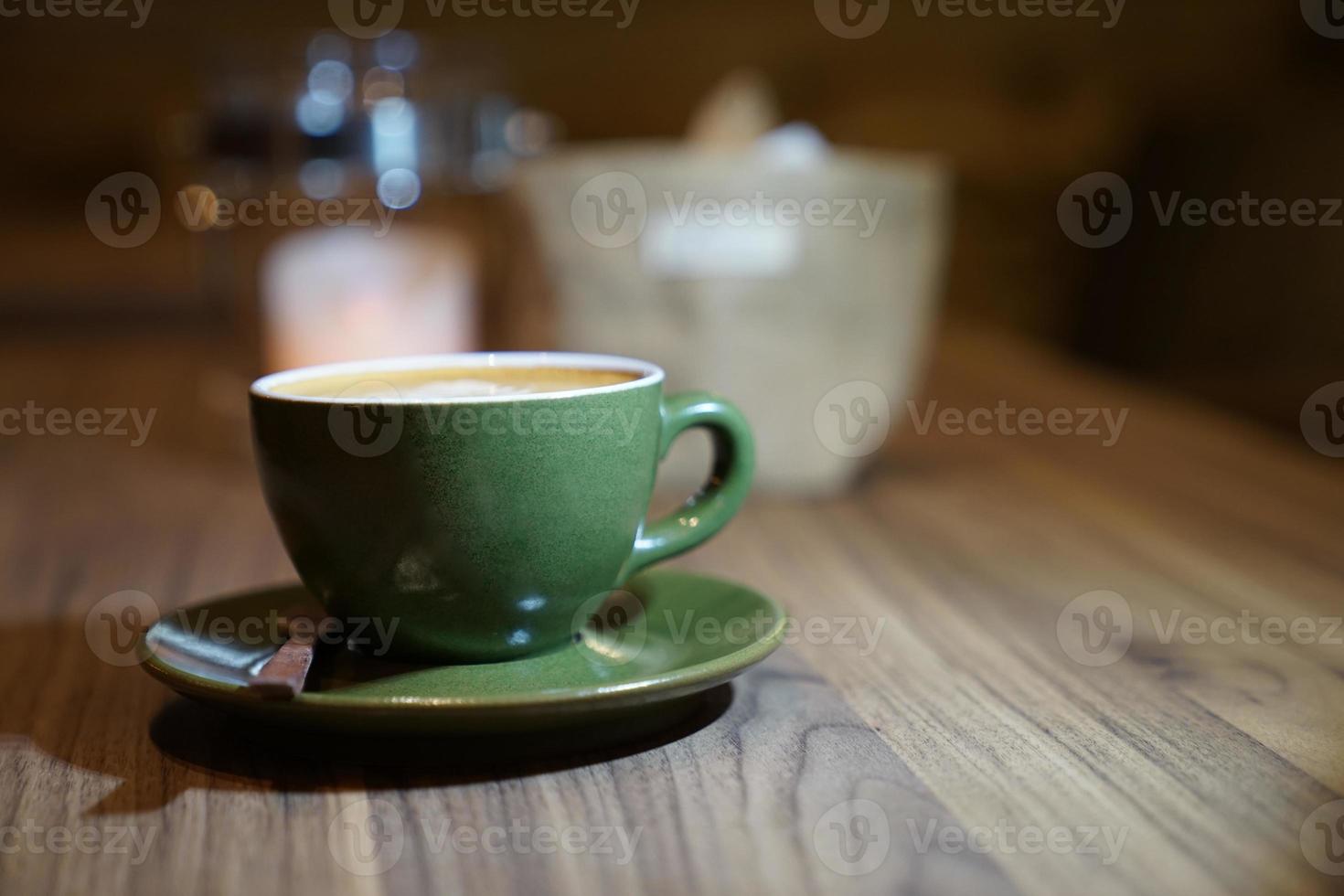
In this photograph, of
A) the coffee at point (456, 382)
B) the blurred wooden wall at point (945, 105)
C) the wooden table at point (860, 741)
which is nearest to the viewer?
the wooden table at point (860, 741)

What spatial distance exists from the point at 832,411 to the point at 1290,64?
1.12m

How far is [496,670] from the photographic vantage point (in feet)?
1.41

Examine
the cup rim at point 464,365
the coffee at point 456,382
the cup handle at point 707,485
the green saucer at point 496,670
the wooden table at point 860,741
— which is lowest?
the wooden table at point 860,741

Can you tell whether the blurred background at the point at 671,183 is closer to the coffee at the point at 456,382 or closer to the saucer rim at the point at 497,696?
the coffee at the point at 456,382

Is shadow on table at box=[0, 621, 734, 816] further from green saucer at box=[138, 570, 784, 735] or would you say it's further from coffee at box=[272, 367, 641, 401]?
coffee at box=[272, 367, 641, 401]

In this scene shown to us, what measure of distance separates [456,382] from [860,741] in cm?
19

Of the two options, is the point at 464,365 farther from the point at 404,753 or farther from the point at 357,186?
the point at 357,186

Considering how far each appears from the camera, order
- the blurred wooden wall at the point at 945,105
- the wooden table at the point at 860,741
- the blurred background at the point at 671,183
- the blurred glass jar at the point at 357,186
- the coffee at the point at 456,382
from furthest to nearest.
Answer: the blurred wooden wall at the point at 945,105 → the blurred glass jar at the point at 357,186 → the blurred background at the point at 671,183 → the coffee at the point at 456,382 → the wooden table at the point at 860,741

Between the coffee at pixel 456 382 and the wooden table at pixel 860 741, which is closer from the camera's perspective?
the wooden table at pixel 860 741

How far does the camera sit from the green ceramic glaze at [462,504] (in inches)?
16.1

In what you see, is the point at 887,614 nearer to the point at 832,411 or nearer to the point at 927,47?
the point at 832,411

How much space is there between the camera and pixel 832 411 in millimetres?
893

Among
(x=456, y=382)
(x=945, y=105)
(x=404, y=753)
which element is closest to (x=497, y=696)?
(x=404, y=753)

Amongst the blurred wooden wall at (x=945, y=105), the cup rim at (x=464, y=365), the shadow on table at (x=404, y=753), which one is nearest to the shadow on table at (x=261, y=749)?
the shadow on table at (x=404, y=753)
